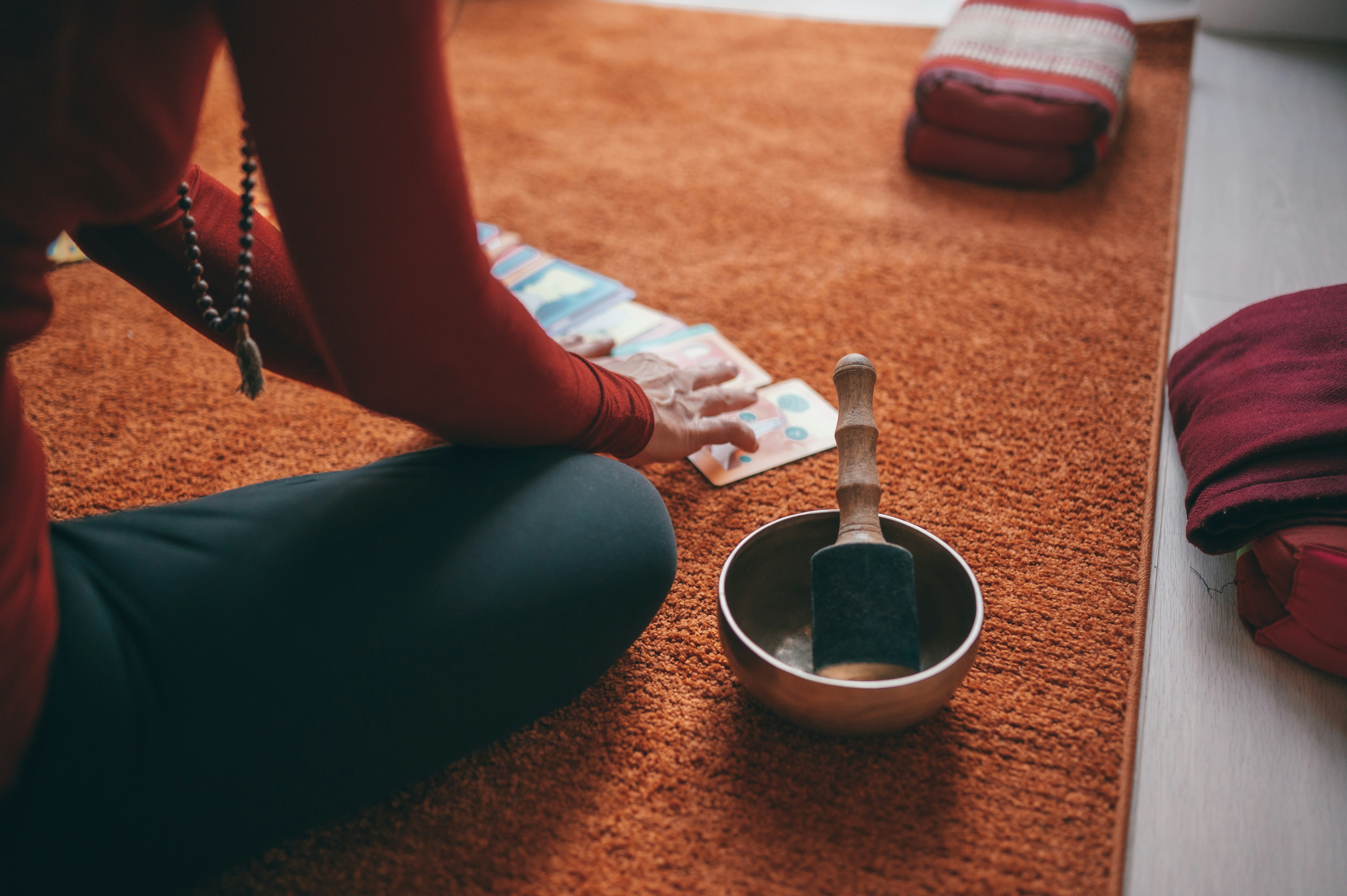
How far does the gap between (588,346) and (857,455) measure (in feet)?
1.47

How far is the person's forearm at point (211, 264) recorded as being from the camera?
80 centimetres

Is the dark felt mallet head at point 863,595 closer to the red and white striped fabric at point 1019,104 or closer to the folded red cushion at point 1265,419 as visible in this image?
the folded red cushion at point 1265,419

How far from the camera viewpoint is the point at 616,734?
763 mm

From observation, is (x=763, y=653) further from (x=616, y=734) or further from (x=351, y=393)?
(x=351, y=393)

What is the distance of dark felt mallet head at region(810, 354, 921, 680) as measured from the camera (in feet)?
2.19

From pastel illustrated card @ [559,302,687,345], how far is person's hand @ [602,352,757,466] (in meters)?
0.30

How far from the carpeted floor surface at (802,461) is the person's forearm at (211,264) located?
0.27m

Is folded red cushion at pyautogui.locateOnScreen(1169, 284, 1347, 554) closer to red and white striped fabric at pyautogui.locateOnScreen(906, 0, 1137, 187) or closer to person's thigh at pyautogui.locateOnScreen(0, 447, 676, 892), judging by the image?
person's thigh at pyautogui.locateOnScreen(0, 447, 676, 892)

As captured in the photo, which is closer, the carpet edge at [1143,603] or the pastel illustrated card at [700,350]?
the carpet edge at [1143,603]

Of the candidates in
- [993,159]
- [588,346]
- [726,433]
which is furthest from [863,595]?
[993,159]

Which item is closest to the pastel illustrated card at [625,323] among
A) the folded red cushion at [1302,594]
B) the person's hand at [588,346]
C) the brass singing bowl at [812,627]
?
the person's hand at [588,346]

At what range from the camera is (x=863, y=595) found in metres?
0.68

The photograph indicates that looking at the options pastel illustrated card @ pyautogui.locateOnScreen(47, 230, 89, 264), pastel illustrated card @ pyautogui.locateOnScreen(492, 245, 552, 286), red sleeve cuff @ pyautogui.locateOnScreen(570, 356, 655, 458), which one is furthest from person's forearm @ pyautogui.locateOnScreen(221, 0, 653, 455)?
pastel illustrated card @ pyautogui.locateOnScreen(47, 230, 89, 264)

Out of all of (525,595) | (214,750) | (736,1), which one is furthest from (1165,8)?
(214,750)
